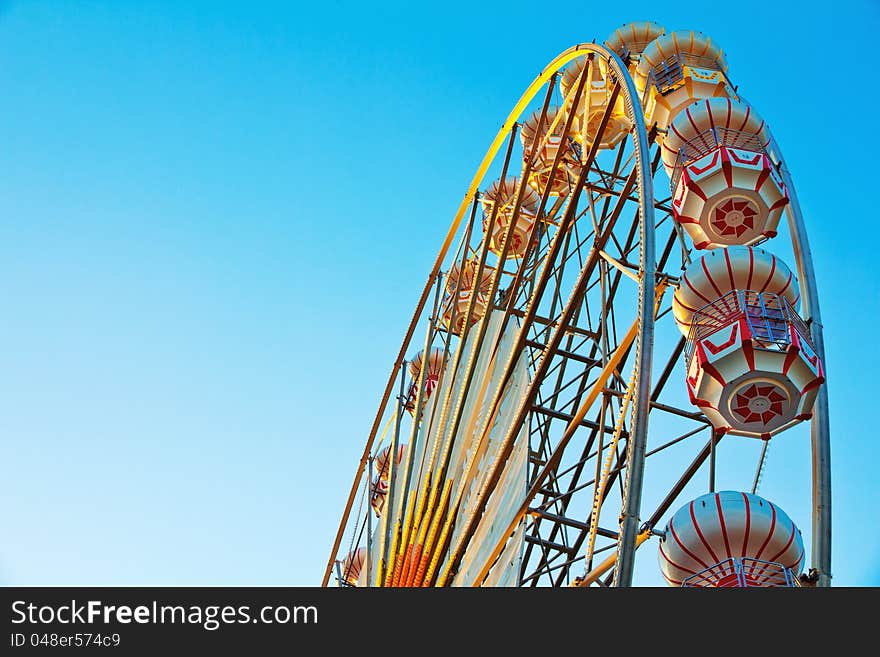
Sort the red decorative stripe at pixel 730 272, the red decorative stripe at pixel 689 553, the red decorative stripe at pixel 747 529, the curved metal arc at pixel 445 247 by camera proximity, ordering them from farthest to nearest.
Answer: the curved metal arc at pixel 445 247
the red decorative stripe at pixel 730 272
the red decorative stripe at pixel 689 553
the red decorative stripe at pixel 747 529

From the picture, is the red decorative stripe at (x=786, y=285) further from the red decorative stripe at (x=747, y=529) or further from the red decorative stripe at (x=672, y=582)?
the red decorative stripe at (x=672, y=582)

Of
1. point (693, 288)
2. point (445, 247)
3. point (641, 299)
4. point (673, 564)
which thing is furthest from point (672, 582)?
point (445, 247)

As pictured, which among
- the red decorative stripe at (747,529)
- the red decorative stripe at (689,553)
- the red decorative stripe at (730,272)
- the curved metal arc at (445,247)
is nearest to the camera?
the red decorative stripe at (747,529)

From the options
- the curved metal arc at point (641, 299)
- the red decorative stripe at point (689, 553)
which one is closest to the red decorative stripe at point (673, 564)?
the red decorative stripe at point (689, 553)

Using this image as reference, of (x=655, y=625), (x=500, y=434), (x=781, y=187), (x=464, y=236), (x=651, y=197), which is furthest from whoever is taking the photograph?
(x=464, y=236)

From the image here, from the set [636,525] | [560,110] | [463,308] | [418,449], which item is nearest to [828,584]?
[636,525]

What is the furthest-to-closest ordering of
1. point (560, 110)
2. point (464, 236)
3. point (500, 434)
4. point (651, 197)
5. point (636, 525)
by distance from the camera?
point (464, 236) < point (560, 110) < point (500, 434) < point (651, 197) < point (636, 525)

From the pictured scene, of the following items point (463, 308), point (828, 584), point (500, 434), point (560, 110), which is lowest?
point (828, 584)

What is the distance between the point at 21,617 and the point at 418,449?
35.0 ft

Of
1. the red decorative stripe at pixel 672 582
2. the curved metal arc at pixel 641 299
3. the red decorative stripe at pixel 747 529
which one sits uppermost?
the curved metal arc at pixel 641 299

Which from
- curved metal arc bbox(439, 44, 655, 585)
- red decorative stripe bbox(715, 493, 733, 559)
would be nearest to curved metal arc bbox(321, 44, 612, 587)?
curved metal arc bbox(439, 44, 655, 585)

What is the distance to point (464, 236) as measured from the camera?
64.3ft

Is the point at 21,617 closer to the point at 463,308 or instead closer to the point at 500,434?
the point at 500,434

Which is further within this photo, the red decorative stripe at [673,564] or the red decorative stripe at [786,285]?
the red decorative stripe at [786,285]
